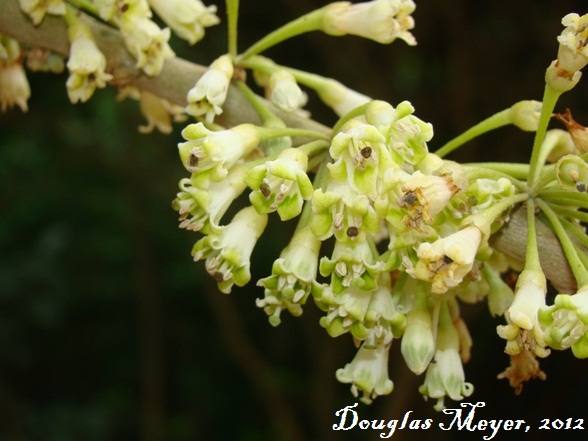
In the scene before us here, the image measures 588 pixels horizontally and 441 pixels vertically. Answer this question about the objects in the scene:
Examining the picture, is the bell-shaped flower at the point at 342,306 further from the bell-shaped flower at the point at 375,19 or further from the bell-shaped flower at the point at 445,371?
the bell-shaped flower at the point at 375,19

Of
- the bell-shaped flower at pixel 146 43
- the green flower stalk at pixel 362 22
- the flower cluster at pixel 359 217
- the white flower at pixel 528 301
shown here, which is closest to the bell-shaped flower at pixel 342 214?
the flower cluster at pixel 359 217

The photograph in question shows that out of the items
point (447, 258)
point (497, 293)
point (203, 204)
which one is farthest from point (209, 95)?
point (497, 293)

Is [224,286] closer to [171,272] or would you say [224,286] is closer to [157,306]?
[157,306]

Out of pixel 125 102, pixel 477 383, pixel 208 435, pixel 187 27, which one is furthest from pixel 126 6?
pixel 208 435

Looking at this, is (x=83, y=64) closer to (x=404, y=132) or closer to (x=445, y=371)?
(x=404, y=132)

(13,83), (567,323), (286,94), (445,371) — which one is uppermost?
(13,83)

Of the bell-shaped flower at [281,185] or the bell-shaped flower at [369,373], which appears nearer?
the bell-shaped flower at [281,185]
